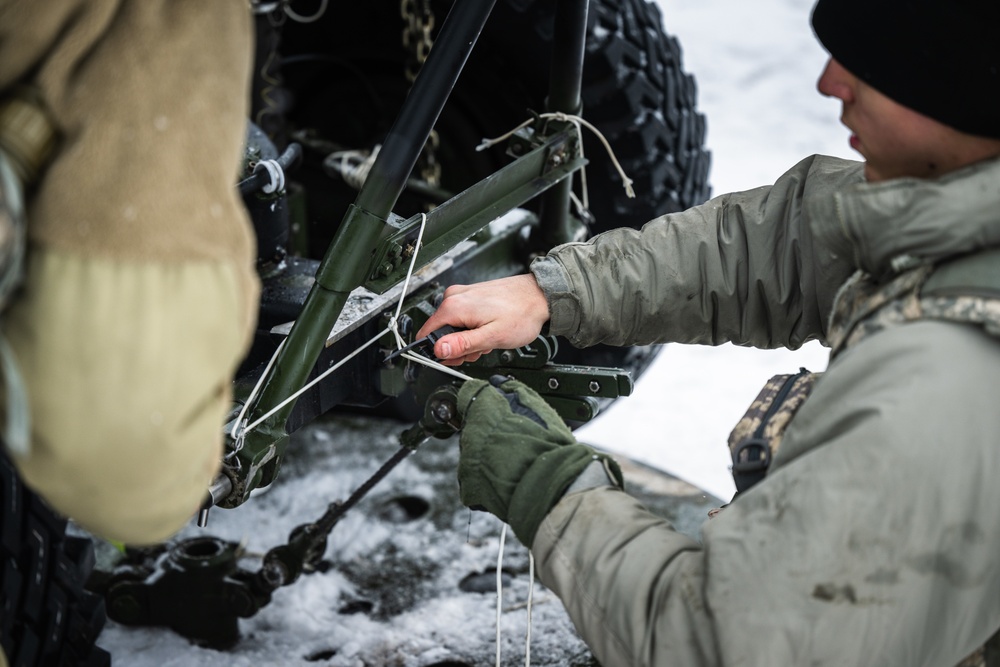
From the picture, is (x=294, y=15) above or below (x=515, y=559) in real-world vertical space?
above

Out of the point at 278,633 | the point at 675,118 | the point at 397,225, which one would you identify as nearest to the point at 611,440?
the point at 675,118

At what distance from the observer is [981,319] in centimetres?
118

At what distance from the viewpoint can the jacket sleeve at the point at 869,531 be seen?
117cm

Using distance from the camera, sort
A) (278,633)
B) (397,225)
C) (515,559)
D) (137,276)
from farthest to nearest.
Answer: (515,559) < (278,633) < (397,225) < (137,276)

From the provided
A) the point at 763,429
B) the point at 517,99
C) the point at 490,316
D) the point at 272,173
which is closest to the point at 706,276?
the point at 490,316

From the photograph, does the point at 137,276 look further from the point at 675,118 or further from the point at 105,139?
the point at 675,118

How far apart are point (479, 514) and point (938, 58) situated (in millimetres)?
2135

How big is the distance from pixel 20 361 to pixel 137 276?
0.14 m

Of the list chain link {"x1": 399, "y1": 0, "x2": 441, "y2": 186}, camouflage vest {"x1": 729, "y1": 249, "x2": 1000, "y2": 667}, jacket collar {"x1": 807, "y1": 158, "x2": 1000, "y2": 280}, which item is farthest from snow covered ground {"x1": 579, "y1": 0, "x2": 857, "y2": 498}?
jacket collar {"x1": 807, "y1": 158, "x2": 1000, "y2": 280}

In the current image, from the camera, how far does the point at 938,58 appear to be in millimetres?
1298

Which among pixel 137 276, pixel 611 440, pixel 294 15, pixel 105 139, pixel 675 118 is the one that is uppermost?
pixel 105 139

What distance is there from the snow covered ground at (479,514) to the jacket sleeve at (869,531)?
4.29 ft

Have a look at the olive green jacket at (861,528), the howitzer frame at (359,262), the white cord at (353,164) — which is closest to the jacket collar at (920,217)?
the olive green jacket at (861,528)

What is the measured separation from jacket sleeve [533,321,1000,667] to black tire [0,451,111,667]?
130 cm
